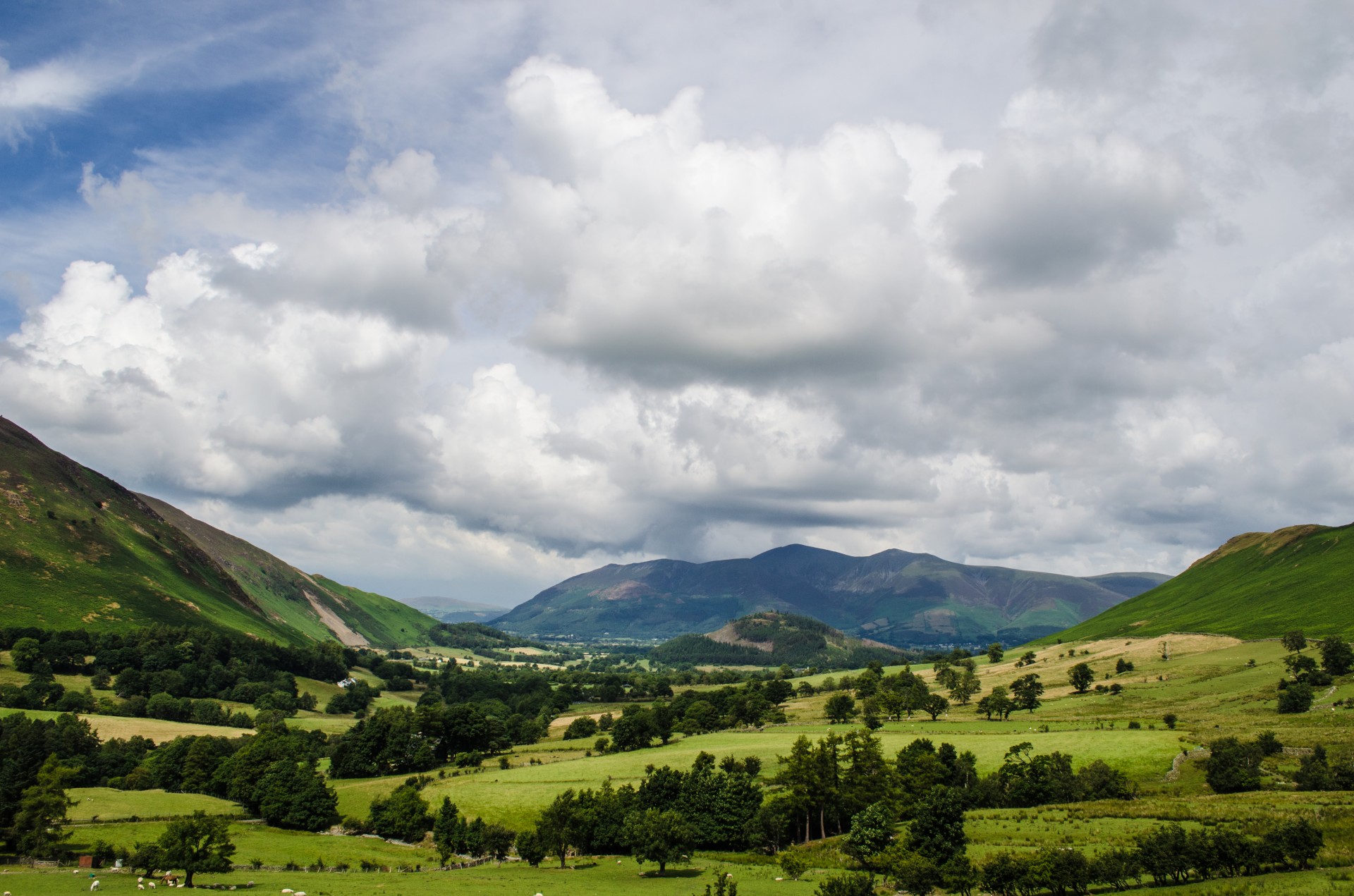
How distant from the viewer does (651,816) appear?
8731 centimetres

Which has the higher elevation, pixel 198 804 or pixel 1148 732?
pixel 1148 732

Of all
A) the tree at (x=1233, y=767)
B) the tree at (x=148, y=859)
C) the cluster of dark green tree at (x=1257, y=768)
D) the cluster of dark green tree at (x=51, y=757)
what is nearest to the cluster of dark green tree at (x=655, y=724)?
the cluster of dark green tree at (x=51, y=757)

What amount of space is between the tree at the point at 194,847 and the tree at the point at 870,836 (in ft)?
214

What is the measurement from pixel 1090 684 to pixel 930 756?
399 ft

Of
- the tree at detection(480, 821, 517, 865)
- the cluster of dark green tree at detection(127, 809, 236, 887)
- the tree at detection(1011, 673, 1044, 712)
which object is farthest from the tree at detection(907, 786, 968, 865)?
the tree at detection(1011, 673, 1044, 712)

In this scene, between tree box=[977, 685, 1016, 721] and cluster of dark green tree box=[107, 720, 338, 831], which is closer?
cluster of dark green tree box=[107, 720, 338, 831]

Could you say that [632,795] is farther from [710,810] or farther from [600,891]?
[600,891]

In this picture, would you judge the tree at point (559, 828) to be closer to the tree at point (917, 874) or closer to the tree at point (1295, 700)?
the tree at point (917, 874)

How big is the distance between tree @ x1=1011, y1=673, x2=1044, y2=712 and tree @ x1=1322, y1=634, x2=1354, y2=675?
56852 millimetres

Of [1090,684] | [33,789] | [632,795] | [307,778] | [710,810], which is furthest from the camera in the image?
[1090,684]

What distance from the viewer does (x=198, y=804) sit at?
393 feet

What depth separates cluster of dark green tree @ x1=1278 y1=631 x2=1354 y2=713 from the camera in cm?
12838

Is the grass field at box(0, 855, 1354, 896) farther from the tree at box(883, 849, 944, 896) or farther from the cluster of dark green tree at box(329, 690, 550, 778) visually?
the cluster of dark green tree at box(329, 690, 550, 778)

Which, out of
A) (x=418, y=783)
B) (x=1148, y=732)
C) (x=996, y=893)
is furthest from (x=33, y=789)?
(x=1148, y=732)
